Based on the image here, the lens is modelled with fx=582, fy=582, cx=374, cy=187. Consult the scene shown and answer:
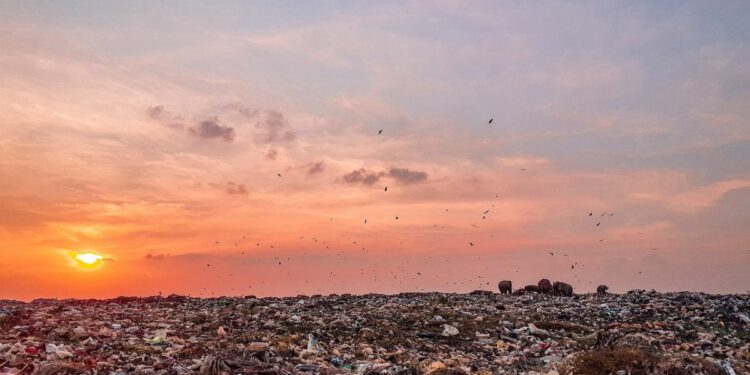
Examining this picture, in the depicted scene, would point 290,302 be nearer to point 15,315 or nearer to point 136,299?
Answer: point 136,299

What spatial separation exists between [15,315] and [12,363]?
5.64 metres

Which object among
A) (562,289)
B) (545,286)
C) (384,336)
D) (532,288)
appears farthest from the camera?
(532,288)

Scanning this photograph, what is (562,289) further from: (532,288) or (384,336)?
(384,336)

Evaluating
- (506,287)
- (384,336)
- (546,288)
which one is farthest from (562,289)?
(384,336)

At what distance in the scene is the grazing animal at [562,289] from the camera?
23.3m

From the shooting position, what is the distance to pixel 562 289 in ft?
76.7

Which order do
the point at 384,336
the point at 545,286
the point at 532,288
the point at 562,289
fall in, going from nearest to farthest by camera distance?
1. the point at 384,336
2. the point at 562,289
3. the point at 545,286
4. the point at 532,288

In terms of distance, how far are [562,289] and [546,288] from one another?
66 cm

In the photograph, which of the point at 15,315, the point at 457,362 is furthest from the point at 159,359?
the point at 15,315

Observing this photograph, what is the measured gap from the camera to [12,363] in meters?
9.45

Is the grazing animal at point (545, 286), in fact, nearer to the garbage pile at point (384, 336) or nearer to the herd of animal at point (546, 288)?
the herd of animal at point (546, 288)

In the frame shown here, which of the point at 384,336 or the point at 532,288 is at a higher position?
the point at 532,288

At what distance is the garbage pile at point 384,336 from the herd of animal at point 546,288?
128 inches

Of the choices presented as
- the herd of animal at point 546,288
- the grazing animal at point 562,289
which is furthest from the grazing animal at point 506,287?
the grazing animal at point 562,289
